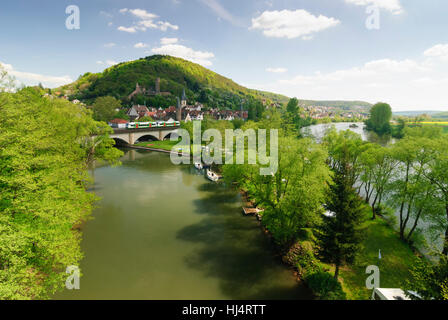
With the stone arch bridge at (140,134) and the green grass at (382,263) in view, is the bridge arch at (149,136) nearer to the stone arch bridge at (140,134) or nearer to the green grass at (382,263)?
the stone arch bridge at (140,134)

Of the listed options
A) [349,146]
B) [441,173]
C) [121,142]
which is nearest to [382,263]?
[441,173]

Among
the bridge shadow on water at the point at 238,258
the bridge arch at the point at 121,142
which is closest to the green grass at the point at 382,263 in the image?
the bridge shadow on water at the point at 238,258

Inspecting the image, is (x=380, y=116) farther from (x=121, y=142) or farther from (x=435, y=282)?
(x=435, y=282)

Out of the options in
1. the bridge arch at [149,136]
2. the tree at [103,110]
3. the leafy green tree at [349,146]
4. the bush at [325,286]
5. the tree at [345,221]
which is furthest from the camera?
the tree at [103,110]

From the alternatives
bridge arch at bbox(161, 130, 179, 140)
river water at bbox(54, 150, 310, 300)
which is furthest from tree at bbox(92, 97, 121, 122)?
river water at bbox(54, 150, 310, 300)

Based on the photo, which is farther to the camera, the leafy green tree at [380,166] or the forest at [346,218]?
the leafy green tree at [380,166]

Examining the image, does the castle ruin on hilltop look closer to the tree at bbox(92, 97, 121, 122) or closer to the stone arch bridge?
the tree at bbox(92, 97, 121, 122)
